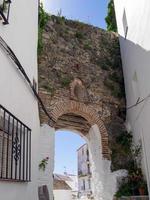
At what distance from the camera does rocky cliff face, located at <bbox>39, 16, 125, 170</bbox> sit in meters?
8.16

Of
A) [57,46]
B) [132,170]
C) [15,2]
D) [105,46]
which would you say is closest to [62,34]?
[57,46]

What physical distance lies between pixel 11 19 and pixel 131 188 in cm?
565

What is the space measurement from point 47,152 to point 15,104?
3.05 m

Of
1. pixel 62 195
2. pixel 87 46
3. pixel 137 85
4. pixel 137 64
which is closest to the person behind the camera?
pixel 137 64

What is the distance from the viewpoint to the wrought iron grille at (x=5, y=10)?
3.69 m

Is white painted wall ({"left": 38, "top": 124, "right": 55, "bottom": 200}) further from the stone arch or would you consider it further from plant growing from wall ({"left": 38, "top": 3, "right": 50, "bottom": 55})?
plant growing from wall ({"left": 38, "top": 3, "right": 50, "bottom": 55})

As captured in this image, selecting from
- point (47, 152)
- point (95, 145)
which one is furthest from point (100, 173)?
point (47, 152)

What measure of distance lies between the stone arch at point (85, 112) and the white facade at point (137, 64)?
1004 mm

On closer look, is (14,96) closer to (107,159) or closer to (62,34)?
(107,159)

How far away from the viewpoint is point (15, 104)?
415 centimetres

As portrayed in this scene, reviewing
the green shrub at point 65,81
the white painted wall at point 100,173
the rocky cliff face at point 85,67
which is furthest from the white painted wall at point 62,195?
the green shrub at point 65,81

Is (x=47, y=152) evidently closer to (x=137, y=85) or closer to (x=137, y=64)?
(x=137, y=85)

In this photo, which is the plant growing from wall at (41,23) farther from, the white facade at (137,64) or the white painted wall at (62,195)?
the white painted wall at (62,195)

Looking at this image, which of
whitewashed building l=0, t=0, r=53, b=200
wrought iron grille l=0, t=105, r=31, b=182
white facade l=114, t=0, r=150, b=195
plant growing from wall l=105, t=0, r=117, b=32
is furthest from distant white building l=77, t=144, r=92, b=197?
wrought iron grille l=0, t=105, r=31, b=182
